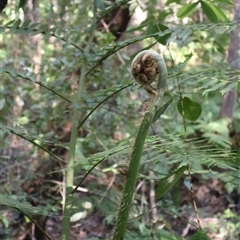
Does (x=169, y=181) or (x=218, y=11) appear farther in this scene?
(x=218, y=11)

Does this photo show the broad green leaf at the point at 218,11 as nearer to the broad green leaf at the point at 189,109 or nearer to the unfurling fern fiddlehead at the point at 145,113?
the broad green leaf at the point at 189,109

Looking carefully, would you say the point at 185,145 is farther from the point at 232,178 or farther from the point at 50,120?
the point at 50,120

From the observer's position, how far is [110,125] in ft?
8.69

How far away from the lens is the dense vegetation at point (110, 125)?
0.77 meters

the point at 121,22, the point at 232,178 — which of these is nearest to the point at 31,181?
the point at 121,22

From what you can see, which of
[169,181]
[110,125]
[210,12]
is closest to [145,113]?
[169,181]

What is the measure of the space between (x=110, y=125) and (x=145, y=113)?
2071mm

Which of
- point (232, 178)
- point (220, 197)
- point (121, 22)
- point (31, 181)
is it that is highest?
point (121, 22)

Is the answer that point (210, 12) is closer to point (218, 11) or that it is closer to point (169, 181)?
point (218, 11)

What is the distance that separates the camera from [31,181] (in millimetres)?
2426

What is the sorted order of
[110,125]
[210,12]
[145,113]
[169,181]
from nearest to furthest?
[145,113] < [169,181] < [210,12] < [110,125]

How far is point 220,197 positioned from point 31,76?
329 centimetres

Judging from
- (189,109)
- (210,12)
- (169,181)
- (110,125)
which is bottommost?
(110,125)

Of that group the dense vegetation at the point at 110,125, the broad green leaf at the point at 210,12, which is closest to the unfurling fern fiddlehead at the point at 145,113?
the dense vegetation at the point at 110,125
